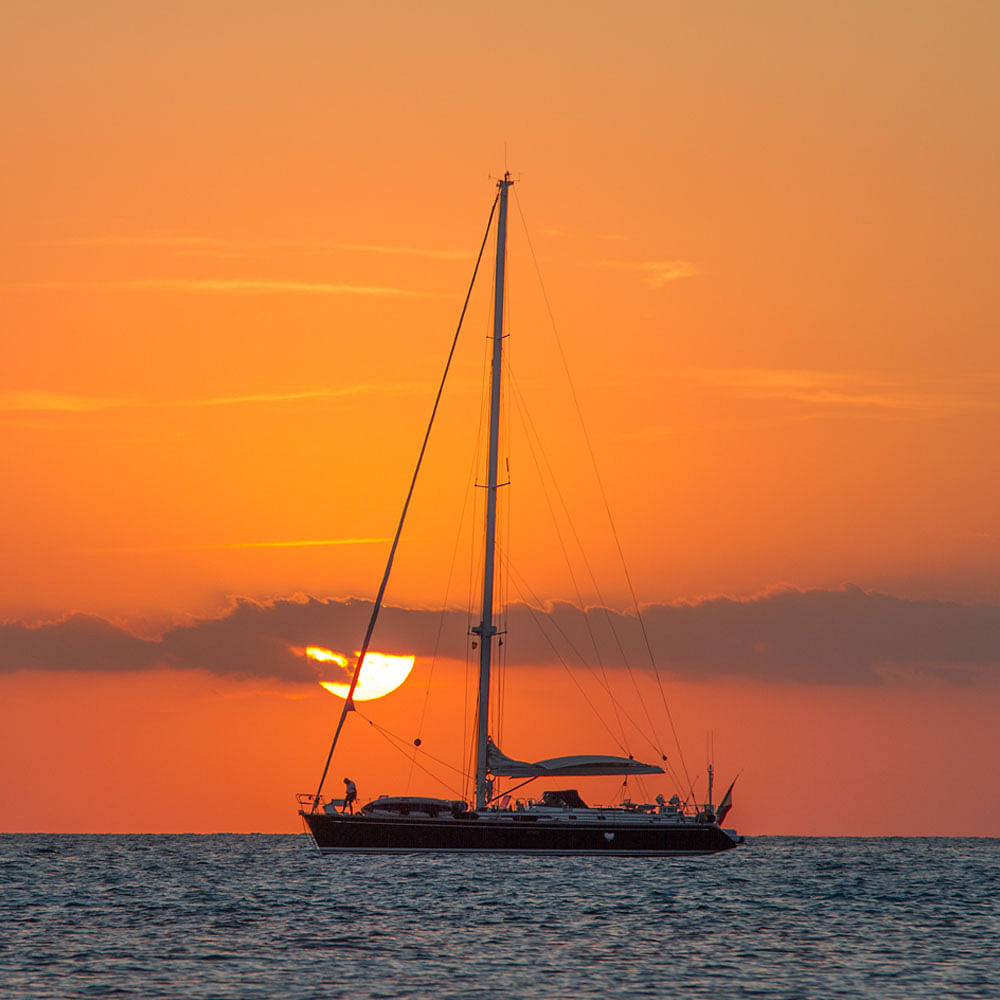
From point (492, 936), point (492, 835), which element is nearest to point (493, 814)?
point (492, 835)

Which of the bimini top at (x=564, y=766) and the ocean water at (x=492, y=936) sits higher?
the bimini top at (x=564, y=766)

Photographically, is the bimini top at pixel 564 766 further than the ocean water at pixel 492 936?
Yes

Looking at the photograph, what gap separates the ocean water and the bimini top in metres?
5.37

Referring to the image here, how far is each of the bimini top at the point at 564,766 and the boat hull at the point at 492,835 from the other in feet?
8.08

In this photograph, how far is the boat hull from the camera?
85000 mm

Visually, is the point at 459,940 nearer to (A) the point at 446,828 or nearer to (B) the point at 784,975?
(B) the point at 784,975

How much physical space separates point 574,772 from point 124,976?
145 feet

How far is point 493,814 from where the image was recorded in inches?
3364

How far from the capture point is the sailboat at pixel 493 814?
8538 cm

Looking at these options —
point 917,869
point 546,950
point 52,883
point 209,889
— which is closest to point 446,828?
point 209,889

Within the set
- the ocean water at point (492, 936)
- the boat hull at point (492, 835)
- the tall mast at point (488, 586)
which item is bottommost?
the ocean water at point (492, 936)

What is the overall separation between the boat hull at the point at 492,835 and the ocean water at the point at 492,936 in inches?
69.1

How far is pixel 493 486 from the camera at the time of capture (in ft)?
285

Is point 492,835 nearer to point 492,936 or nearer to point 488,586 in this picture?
point 488,586
